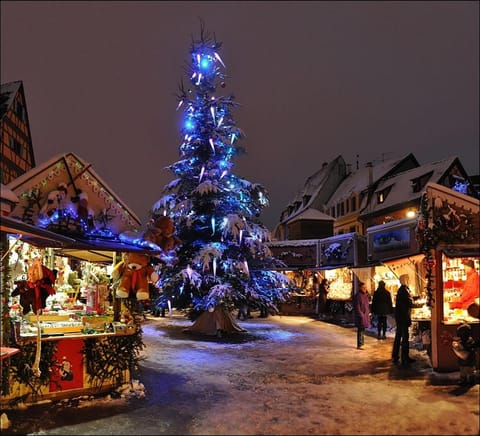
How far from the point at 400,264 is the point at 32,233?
11.6 meters

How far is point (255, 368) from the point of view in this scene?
36.8 ft

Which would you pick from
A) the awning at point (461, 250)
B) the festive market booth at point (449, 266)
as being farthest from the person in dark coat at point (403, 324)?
the awning at point (461, 250)

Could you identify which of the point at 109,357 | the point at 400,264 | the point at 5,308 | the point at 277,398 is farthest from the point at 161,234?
the point at 400,264

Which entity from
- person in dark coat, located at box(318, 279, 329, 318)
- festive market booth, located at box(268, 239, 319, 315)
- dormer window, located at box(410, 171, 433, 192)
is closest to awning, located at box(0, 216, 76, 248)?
person in dark coat, located at box(318, 279, 329, 318)

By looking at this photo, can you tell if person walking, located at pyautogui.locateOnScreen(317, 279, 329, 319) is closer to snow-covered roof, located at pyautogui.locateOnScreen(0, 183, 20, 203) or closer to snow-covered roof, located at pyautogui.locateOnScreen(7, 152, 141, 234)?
snow-covered roof, located at pyautogui.locateOnScreen(7, 152, 141, 234)

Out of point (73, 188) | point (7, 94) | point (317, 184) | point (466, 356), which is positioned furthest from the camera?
point (317, 184)

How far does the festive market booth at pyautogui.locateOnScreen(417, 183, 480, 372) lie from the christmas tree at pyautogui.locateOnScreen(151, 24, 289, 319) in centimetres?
693

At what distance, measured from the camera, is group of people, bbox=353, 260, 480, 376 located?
9.02 meters

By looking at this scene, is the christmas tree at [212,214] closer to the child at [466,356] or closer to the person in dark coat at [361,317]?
the person in dark coat at [361,317]

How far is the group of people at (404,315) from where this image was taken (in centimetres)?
902

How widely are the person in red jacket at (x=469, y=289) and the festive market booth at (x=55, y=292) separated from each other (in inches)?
240

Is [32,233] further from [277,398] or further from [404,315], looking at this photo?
[404,315]

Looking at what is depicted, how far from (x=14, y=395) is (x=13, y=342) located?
81cm

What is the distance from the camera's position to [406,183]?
109ft
